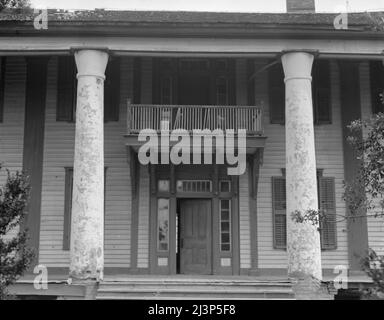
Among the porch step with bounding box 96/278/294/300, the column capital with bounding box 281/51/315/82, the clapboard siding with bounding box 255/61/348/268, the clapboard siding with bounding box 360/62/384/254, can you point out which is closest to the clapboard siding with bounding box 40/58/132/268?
the porch step with bounding box 96/278/294/300

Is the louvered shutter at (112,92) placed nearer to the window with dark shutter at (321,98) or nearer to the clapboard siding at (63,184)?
the clapboard siding at (63,184)

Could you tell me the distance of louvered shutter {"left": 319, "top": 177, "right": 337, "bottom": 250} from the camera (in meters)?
17.0

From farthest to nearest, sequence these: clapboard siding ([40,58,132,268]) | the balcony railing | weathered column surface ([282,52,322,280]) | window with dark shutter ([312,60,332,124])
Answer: window with dark shutter ([312,60,332,124]) < clapboard siding ([40,58,132,268]) < the balcony railing < weathered column surface ([282,52,322,280])

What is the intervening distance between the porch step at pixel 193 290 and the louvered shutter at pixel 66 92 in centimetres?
583

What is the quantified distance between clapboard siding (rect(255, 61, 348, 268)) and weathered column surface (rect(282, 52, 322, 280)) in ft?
9.38

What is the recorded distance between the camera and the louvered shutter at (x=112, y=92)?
17312mm

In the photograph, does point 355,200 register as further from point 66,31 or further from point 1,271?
point 66,31

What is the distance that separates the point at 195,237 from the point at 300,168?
174 inches

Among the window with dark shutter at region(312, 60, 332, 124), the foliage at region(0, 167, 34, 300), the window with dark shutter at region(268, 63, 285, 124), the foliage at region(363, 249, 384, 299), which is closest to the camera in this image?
the foliage at region(363, 249, 384, 299)

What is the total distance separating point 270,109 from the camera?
57.6 feet

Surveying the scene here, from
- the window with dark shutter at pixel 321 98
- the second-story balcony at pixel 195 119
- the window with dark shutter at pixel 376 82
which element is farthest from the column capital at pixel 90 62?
the window with dark shutter at pixel 376 82

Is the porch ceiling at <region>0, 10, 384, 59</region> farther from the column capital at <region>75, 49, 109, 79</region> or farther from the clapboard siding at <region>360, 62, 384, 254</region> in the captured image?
the clapboard siding at <region>360, 62, 384, 254</region>

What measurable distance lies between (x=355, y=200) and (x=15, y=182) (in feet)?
16.3
